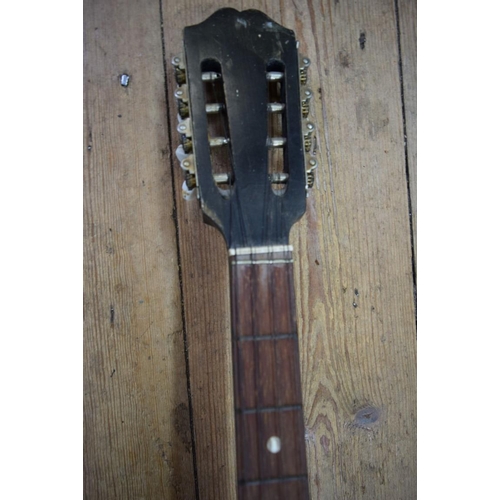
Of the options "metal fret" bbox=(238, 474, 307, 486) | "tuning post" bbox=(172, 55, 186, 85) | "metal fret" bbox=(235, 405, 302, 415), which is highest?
"tuning post" bbox=(172, 55, 186, 85)

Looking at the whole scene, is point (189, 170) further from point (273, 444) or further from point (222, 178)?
point (273, 444)

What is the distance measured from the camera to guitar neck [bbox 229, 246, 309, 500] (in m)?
0.65

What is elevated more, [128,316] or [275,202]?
[275,202]

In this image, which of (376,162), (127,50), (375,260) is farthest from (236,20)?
(375,260)

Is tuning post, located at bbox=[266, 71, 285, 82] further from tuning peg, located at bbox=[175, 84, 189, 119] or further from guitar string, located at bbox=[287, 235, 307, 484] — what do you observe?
guitar string, located at bbox=[287, 235, 307, 484]

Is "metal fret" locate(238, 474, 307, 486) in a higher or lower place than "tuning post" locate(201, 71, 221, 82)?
lower

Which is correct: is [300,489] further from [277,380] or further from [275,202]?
[275,202]

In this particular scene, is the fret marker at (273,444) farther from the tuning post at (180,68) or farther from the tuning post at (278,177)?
the tuning post at (180,68)

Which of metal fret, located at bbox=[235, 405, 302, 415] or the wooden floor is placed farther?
the wooden floor

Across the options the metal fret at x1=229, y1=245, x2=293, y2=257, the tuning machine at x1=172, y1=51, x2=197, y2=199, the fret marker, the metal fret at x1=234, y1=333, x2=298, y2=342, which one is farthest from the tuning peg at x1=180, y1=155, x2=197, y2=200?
the fret marker

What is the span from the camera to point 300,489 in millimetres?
654

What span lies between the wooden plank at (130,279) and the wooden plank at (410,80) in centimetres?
40

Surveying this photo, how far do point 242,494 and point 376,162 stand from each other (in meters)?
0.55

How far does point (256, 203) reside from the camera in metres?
0.67
